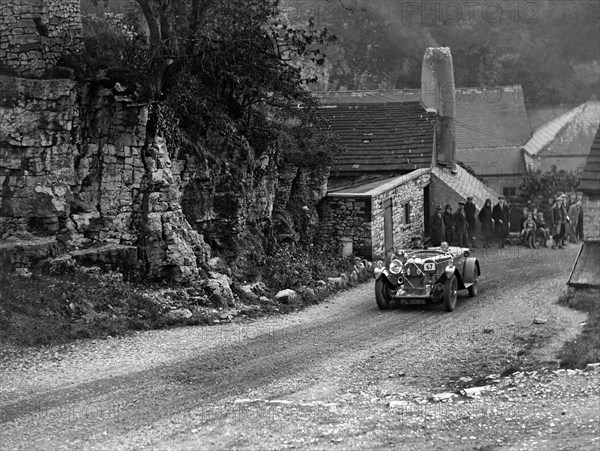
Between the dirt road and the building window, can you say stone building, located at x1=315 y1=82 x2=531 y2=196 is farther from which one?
the dirt road

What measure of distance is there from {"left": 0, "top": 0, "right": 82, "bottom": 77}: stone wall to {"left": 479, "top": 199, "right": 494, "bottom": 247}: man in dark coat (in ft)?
50.5

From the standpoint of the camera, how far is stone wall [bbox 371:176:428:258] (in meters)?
25.3

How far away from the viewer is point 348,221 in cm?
2536

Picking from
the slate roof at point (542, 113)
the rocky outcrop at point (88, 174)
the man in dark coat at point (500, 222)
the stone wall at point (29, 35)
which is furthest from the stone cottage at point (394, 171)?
the slate roof at point (542, 113)

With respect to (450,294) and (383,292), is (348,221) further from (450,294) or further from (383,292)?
(450,294)

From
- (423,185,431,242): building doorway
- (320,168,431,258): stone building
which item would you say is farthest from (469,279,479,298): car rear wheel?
(423,185,431,242): building doorway

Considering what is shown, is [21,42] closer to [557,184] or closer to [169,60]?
[169,60]

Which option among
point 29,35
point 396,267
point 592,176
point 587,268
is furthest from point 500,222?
point 29,35

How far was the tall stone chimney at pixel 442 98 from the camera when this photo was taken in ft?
108

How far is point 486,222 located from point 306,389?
1760 centimetres

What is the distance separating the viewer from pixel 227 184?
69.2 feet

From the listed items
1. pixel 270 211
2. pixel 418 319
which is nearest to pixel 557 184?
pixel 270 211

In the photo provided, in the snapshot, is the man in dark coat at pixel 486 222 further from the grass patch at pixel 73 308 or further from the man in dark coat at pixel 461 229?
the grass patch at pixel 73 308

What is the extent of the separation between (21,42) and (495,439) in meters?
11.9
